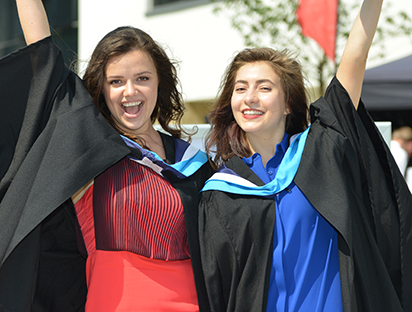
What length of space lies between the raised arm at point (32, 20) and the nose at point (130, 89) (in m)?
0.46

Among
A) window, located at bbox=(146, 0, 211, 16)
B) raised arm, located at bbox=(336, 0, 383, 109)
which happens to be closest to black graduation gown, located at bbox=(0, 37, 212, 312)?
raised arm, located at bbox=(336, 0, 383, 109)

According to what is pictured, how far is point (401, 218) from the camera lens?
247cm

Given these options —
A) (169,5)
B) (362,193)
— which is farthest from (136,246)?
(169,5)

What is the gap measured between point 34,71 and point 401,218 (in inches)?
73.9

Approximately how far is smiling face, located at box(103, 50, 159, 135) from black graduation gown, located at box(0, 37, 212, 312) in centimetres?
19

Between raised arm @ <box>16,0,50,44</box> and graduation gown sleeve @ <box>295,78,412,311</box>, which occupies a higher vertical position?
raised arm @ <box>16,0,50,44</box>

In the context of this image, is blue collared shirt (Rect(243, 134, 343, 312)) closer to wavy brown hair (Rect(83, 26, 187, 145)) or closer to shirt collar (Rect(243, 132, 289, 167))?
shirt collar (Rect(243, 132, 289, 167))

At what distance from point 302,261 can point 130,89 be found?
3.89 feet

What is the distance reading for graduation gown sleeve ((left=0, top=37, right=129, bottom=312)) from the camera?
217cm

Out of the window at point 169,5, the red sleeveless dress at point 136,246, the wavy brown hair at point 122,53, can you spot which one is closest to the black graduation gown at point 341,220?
the red sleeveless dress at point 136,246

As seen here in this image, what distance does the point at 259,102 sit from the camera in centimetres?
263

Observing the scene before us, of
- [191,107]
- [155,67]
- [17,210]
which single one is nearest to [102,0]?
[191,107]

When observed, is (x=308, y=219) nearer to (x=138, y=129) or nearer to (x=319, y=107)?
(x=319, y=107)

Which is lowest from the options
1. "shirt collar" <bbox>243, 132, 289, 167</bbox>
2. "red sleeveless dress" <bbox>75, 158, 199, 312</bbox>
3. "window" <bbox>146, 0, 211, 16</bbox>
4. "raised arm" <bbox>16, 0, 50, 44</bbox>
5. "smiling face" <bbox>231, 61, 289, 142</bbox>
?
"red sleeveless dress" <bbox>75, 158, 199, 312</bbox>
